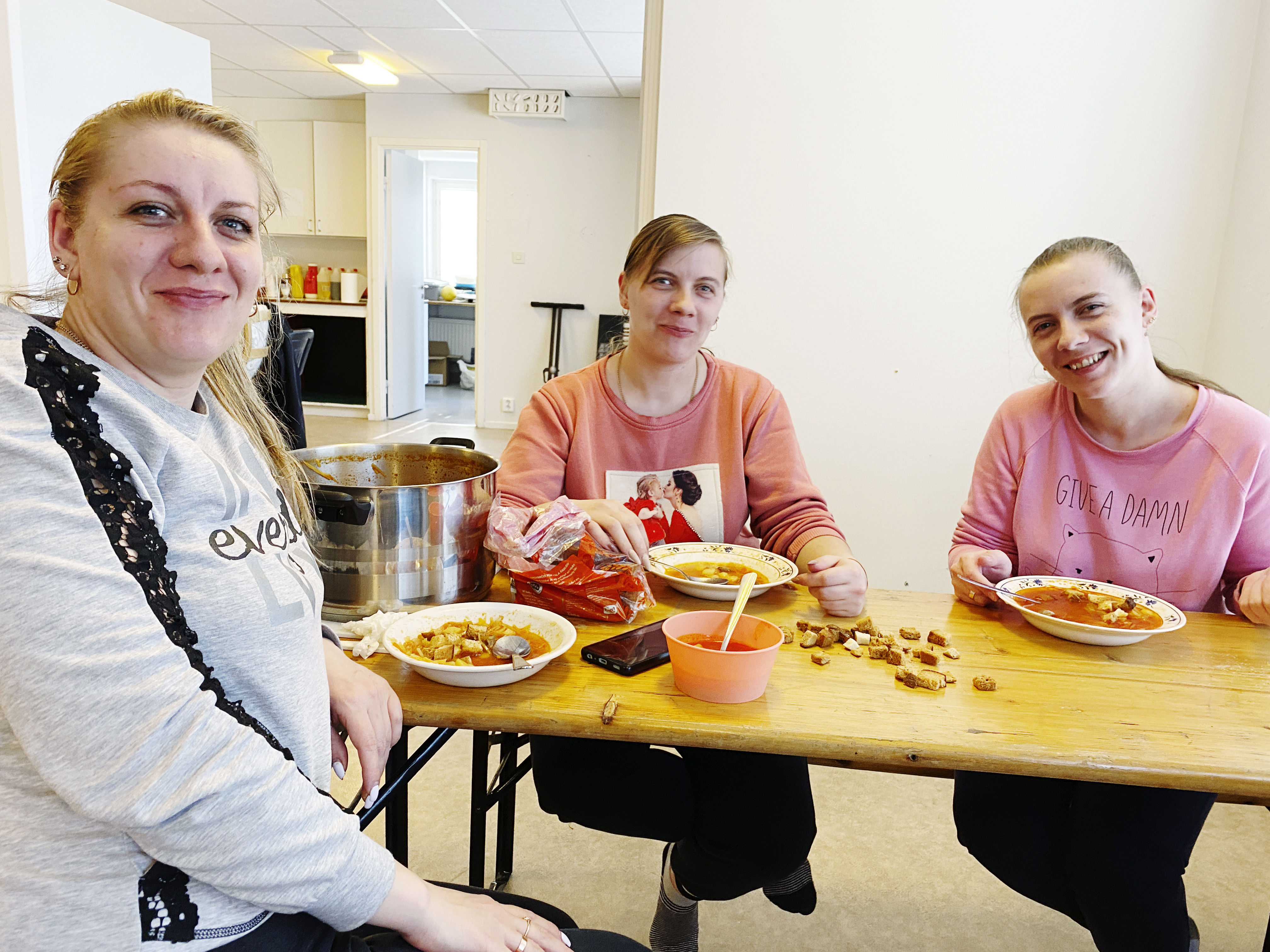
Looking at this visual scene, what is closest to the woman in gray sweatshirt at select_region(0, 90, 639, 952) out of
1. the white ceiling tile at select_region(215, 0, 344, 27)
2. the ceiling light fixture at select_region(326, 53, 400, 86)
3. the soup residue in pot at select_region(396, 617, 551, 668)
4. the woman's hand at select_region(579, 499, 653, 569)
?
the soup residue in pot at select_region(396, 617, 551, 668)

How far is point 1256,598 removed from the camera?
1.34 metres

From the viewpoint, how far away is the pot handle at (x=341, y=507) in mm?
1088

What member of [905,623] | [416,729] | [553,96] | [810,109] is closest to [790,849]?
[905,623]

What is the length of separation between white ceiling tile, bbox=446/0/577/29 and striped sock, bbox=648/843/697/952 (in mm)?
Answer: 4469

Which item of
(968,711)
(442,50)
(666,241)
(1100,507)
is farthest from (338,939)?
(442,50)

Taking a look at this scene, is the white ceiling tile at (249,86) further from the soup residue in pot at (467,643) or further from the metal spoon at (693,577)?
the soup residue in pot at (467,643)

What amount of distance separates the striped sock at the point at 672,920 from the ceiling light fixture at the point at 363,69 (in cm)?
584

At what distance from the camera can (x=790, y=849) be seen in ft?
4.48

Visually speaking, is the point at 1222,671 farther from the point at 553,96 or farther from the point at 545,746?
the point at 553,96

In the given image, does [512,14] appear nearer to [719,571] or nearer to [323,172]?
[323,172]

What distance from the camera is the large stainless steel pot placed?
1.10m

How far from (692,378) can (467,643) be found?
86cm

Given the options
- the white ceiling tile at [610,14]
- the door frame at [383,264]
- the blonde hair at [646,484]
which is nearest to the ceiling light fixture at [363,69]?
the door frame at [383,264]

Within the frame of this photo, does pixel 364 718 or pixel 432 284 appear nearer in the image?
pixel 364 718
